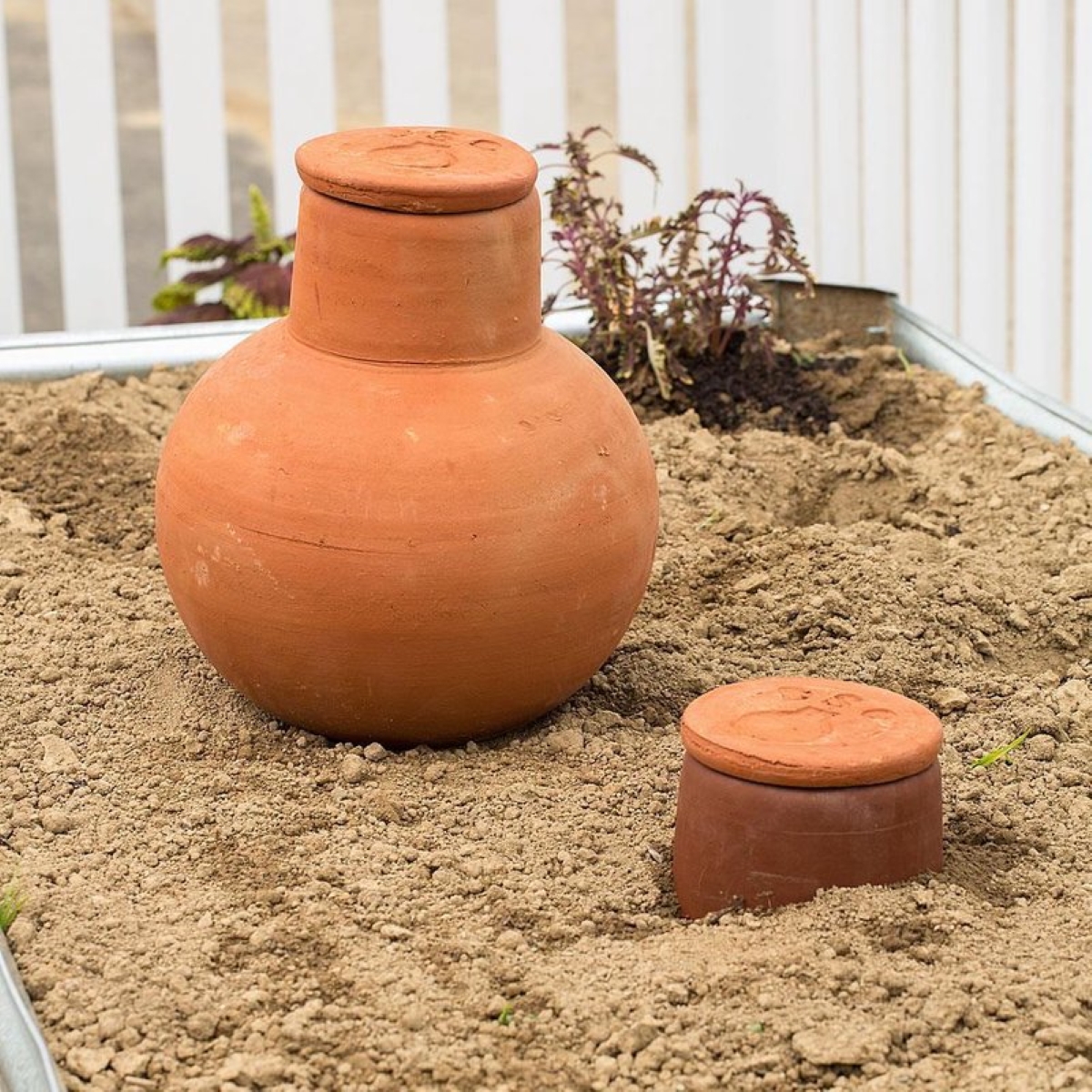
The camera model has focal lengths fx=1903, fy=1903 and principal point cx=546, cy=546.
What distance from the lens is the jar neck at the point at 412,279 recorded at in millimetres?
2551

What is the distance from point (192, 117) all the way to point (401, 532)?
3063 mm

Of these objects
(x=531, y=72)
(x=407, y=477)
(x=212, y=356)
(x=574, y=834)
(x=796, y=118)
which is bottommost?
(x=574, y=834)

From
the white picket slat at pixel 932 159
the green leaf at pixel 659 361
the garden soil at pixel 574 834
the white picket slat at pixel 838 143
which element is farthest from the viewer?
the white picket slat at pixel 838 143

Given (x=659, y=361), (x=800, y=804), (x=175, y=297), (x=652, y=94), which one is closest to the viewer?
(x=800, y=804)

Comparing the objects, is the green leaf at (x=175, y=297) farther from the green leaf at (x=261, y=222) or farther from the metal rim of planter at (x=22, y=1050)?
the metal rim of planter at (x=22, y=1050)

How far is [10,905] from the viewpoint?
224cm

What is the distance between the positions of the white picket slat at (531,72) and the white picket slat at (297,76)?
480 millimetres

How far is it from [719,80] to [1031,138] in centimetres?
102

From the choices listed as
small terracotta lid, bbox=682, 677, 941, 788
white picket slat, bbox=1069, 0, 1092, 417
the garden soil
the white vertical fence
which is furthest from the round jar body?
the white vertical fence

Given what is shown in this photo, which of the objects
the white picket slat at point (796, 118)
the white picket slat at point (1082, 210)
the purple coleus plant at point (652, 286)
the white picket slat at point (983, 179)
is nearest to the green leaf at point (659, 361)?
the purple coleus plant at point (652, 286)

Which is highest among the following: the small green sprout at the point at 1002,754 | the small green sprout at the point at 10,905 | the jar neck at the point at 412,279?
the jar neck at the point at 412,279

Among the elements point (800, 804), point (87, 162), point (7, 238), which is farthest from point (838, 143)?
point (800, 804)

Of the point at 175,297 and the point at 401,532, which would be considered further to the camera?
the point at 175,297

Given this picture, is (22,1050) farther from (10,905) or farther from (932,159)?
(932,159)
